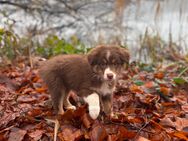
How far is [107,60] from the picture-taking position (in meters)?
3.60

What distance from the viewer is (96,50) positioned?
367cm

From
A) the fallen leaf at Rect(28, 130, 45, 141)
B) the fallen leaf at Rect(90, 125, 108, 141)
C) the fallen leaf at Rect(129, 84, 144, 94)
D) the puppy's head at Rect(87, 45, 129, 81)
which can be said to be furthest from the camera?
the fallen leaf at Rect(129, 84, 144, 94)

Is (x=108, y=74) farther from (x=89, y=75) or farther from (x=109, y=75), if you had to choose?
(x=89, y=75)

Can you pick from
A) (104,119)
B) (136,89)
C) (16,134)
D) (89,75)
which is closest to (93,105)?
(104,119)

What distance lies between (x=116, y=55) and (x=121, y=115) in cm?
54

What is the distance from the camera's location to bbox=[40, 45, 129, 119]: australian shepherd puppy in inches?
142

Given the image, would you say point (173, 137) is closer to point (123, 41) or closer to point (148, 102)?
point (148, 102)

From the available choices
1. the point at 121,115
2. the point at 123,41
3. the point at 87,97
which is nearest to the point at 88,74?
the point at 87,97

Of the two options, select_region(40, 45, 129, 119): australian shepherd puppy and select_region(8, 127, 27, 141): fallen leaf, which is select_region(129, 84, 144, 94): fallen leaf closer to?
select_region(40, 45, 129, 119): australian shepherd puppy

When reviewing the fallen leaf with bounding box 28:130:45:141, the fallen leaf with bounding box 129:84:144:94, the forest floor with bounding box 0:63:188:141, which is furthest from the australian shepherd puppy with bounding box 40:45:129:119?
the fallen leaf with bounding box 129:84:144:94

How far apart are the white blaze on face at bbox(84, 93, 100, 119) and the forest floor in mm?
55

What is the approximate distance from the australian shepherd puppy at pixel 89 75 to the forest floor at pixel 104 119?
13cm

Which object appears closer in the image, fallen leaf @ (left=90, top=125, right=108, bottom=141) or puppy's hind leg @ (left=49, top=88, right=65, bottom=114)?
fallen leaf @ (left=90, top=125, right=108, bottom=141)

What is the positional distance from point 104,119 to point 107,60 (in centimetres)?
52
